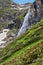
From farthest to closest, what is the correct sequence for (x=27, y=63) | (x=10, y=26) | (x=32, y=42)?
(x=10, y=26), (x=32, y=42), (x=27, y=63)

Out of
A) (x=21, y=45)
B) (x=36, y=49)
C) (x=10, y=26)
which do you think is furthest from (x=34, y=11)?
(x=10, y=26)

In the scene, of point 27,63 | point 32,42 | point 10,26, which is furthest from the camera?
point 10,26

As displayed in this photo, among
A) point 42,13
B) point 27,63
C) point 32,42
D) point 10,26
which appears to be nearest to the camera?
point 27,63

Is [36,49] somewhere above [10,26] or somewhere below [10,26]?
above

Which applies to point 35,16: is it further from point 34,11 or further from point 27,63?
point 27,63

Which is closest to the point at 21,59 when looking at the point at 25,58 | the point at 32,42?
the point at 25,58

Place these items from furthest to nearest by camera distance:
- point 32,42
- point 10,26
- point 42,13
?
point 10,26, point 42,13, point 32,42

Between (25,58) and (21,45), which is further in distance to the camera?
(21,45)

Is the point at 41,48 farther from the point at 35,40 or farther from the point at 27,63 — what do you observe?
the point at 35,40

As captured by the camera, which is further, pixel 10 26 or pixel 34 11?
pixel 10 26
